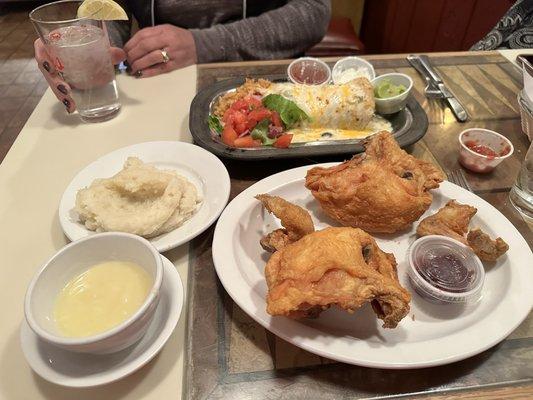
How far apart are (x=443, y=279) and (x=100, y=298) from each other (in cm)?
100

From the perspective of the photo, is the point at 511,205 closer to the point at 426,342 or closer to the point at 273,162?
the point at 426,342

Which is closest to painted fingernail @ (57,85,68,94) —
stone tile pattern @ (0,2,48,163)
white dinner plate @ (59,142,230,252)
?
white dinner plate @ (59,142,230,252)

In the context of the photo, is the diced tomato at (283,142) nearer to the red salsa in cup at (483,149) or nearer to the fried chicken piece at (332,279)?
the fried chicken piece at (332,279)

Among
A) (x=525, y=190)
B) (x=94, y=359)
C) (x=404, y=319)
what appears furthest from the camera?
(x=525, y=190)

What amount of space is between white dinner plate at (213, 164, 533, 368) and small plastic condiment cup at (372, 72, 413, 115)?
65 centimetres

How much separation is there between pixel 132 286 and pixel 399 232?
959 mm

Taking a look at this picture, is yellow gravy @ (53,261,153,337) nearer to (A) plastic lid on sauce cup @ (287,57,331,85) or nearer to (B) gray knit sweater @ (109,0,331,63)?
(A) plastic lid on sauce cup @ (287,57,331,85)

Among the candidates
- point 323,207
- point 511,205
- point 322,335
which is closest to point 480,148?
point 511,205

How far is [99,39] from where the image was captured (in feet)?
6.21

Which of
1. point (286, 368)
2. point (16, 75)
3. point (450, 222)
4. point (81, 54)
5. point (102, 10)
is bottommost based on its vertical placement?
point (16, 75)

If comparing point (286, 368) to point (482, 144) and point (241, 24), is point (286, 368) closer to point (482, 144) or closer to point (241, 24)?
point (482, 144)

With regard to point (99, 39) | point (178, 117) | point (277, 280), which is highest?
point (99, 39)

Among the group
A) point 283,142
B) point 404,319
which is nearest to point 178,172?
point 283,142

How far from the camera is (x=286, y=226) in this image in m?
1.31
